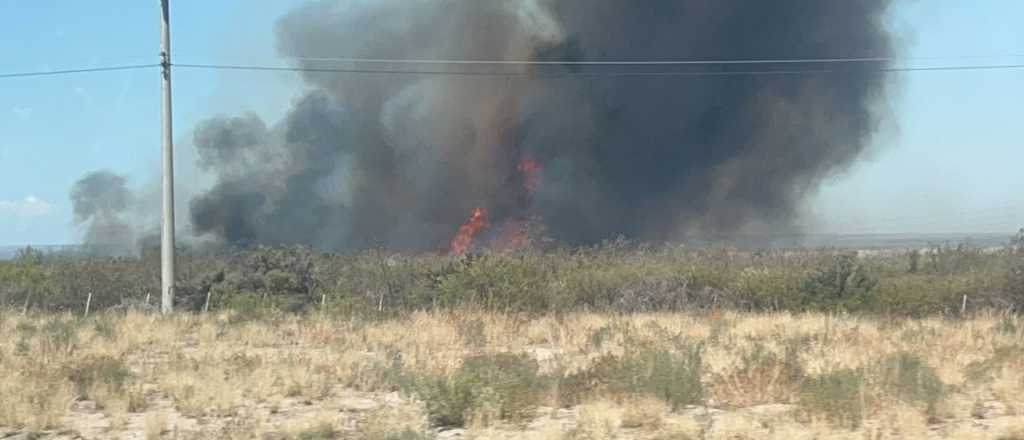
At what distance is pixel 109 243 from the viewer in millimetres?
68438

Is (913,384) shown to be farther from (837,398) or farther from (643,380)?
(643,380)

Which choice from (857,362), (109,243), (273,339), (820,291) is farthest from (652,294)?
(109,243)

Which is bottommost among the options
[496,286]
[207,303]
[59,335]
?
[59,335]

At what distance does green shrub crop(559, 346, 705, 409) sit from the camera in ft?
42.5

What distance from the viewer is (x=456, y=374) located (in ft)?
44.2

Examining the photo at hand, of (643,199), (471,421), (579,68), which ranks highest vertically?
(579,68)

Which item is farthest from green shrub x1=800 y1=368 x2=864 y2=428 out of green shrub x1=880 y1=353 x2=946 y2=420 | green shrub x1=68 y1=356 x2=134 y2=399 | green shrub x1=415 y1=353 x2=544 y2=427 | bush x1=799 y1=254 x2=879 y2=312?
bush x1=799 y1=254 x2=879 y2=312

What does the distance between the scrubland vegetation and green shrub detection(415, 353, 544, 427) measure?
0.10ft

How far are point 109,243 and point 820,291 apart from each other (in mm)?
51171

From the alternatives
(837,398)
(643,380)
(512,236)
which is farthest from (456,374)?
(512,236)

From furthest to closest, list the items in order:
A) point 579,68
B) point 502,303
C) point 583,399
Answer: point 579,68 → point 502,303 → point 583,399

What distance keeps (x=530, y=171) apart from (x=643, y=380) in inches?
1719

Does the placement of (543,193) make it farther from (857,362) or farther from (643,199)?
(857,362)

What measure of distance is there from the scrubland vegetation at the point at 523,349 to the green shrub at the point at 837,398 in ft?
0.10
